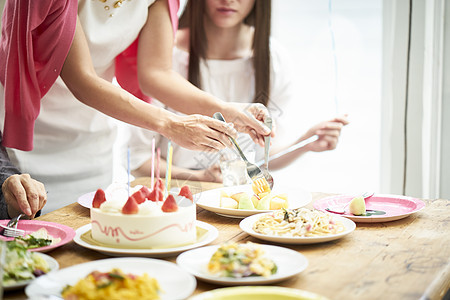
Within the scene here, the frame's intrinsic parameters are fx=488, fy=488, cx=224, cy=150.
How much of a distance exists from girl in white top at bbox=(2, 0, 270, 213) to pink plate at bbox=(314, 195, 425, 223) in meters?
0.32

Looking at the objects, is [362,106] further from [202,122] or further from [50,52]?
[50,52]

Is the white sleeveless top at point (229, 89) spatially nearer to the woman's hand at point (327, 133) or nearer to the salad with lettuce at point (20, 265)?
the woman's hand at point (327, 133)

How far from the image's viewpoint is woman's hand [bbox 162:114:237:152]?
135 centimetres

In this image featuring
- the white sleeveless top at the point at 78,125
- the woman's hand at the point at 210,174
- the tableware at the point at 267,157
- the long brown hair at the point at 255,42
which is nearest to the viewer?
the tableware at the point at 267,157

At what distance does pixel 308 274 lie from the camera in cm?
92

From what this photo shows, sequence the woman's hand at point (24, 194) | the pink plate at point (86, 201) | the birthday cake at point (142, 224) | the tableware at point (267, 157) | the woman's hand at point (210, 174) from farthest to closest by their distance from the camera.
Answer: the woman's hand at point (210, 174), the tableware at point (267, 157), the pink plate at point (86, 201), the woman's hand at point (24, 194), the birthday cake at point (142, 224)

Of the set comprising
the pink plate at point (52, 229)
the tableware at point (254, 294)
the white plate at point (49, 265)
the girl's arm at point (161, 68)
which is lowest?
the pink plate at point (52, 229)

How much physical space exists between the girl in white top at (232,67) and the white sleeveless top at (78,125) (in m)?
0.60

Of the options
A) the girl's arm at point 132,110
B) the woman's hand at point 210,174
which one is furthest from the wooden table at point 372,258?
the woman's hand at point 210,174

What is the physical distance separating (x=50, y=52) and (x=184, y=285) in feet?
3.17

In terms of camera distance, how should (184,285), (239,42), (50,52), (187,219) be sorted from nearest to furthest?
1. (184,285)
2. (187,219)
3. (50,52)
4. (239,42)

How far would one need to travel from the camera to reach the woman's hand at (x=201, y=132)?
53.2 inches

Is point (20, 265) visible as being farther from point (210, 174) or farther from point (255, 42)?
point (255, 42)

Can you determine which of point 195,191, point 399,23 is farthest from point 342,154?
point 195,191
